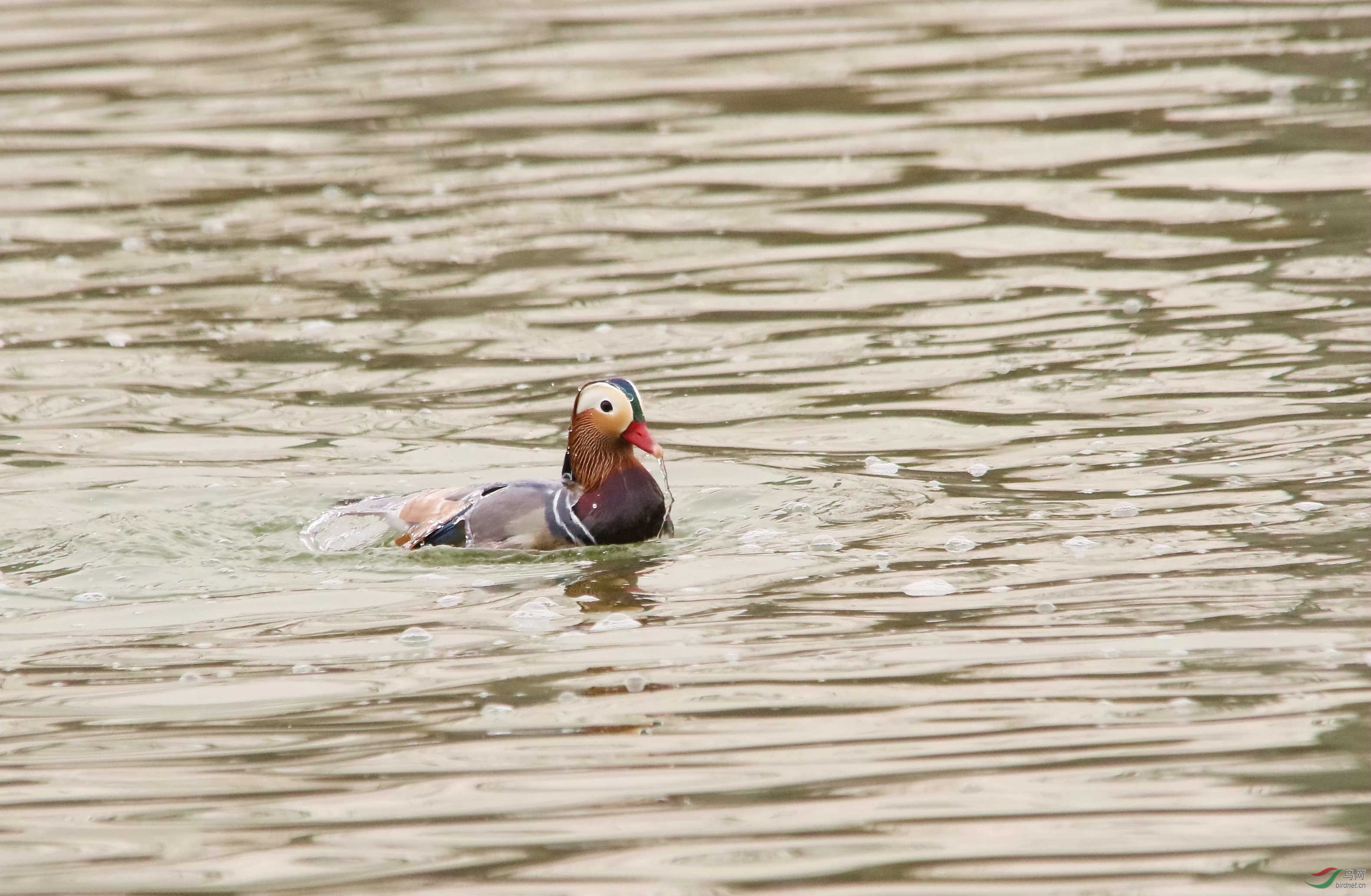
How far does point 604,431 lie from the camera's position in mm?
9133

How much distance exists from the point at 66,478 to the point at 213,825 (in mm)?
5231

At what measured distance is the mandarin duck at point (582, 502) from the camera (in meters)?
9.04

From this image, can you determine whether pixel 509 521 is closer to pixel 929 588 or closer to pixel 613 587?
pixel 613 587

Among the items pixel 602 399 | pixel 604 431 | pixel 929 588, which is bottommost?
pixel 929 588

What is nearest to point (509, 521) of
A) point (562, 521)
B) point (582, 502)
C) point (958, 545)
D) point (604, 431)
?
point (562, 521)

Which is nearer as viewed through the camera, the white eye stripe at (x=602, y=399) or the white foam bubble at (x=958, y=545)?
the white foam bubble at (x=958, y=545)

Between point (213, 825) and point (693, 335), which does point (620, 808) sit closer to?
point (213, 825)

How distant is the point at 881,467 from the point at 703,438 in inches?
49.2

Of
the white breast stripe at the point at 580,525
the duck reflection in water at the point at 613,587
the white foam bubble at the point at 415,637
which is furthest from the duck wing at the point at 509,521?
the white foam bubble at the point at 415,637

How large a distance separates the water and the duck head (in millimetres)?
411

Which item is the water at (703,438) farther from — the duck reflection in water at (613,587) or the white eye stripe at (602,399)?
the white eye stripe at (602,399)

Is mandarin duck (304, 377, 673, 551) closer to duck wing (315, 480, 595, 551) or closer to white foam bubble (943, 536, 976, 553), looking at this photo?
duck wing (315, 480, 595, 551)

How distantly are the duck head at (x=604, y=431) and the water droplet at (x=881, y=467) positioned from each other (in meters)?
1.49

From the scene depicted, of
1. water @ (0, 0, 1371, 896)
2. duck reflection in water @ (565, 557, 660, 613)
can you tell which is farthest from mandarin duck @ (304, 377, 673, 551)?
duck reflection in water @ (565, 557, 660, 613)
